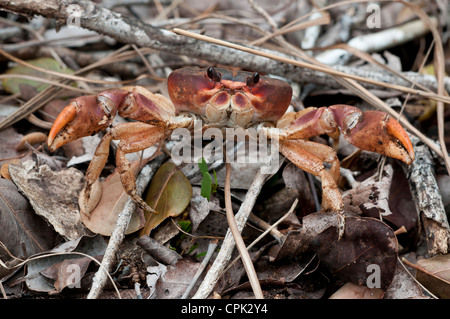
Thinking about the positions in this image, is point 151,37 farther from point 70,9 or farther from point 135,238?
point 135,238

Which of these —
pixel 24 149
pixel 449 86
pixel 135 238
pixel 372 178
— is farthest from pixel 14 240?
pixel 449 86

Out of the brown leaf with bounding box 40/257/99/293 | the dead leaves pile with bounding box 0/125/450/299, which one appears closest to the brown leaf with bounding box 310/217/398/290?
the dead leaves pile with bounding box 0/125/450/299

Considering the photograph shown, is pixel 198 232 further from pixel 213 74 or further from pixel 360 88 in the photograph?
pixel 360 88

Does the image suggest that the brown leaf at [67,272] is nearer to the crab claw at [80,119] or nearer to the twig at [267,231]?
the crab claw at [80,119]

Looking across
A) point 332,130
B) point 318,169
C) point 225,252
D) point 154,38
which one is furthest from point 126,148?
point 332,130

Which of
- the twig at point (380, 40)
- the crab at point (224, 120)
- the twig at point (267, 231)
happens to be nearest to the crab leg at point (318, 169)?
the crab at point (224, 120)
